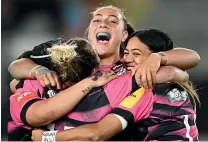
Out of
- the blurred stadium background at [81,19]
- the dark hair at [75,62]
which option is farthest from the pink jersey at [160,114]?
the blurred stadium background at [81,19]

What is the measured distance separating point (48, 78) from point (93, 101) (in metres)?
0.19

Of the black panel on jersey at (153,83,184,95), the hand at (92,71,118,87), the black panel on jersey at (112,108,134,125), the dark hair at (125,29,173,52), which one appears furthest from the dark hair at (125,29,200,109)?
the black panel on jersey at (112,108,134,125)

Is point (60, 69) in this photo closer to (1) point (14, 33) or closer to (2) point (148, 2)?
(1) point (14, 33)

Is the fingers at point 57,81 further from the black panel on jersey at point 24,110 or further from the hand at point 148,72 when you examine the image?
the hand at point 148,72

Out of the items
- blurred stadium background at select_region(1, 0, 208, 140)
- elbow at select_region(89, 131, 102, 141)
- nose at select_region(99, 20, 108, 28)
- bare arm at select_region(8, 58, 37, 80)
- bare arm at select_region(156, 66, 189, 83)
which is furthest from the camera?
blurred stadium background at select_region(1, 0, 208, 140)

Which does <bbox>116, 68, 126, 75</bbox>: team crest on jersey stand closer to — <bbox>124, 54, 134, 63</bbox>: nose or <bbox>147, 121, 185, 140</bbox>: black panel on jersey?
<bbox>124, 54, 134, 63</bbox>: nose

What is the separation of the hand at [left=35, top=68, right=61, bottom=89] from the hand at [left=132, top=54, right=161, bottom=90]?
0.30 m

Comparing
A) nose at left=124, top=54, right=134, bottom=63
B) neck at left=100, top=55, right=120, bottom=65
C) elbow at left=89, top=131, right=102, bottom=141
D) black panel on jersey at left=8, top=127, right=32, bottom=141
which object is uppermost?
nose at left=124, top=54, right=134, bottom=63

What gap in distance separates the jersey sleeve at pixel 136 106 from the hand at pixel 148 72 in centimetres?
3

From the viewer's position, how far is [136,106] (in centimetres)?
153

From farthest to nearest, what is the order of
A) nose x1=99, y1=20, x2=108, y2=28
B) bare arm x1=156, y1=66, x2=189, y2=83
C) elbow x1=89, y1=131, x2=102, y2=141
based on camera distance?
nose x1=99, y1=20, x2=108, y2=28, bare arm x1=156, y1=66, x2=189, y2=83, elbow x1=89, y1=131, x2=102, y2=141

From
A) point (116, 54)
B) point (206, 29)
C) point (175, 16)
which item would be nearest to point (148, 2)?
point (175, 16)

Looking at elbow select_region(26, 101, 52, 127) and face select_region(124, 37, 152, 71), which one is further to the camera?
face select_region(124, 37, 152, 71)

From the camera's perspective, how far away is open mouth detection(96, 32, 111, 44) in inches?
73.4
